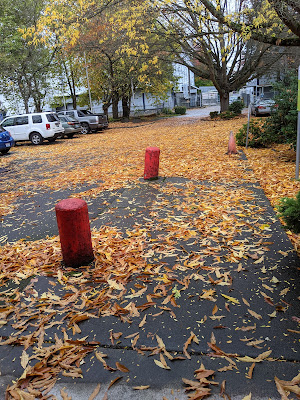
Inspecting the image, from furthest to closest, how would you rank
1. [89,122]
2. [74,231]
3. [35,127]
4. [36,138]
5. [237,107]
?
[237,107]
[89,122]
[36,138]
[35,127]
[74,231]

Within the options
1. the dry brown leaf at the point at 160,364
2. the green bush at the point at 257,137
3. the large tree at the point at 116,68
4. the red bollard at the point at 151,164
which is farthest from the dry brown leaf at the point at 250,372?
the large tree at the point at 116,68

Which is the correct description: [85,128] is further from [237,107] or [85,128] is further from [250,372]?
[250,372]

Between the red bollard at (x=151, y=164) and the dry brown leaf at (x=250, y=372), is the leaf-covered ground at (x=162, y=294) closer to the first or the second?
the dry brown leaf at (x=250, y=372)

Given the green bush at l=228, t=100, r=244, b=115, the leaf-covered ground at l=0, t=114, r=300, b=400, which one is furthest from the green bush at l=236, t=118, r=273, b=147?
the green bush at l=228, t=100, r=244, b=115

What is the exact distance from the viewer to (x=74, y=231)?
165 inches

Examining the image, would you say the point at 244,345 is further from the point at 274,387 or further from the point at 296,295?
the point at 296,295

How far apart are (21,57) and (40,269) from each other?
87.9ft

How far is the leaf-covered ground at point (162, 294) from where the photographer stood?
270 cm

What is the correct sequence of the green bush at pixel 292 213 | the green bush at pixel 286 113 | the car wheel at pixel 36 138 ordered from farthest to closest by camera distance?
the car wheel at pixel 36 138, the green bush at pixel 286 113, the green bush at pixel 292 213

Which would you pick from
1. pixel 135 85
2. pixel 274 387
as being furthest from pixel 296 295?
pixel 135 85

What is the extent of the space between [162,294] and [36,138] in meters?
19.0

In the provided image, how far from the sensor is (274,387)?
242 centimetres

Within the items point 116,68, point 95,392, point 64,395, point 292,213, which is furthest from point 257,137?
point 116,68

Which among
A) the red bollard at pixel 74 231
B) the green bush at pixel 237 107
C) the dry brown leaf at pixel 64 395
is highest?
the green bush at pixel 237 107
